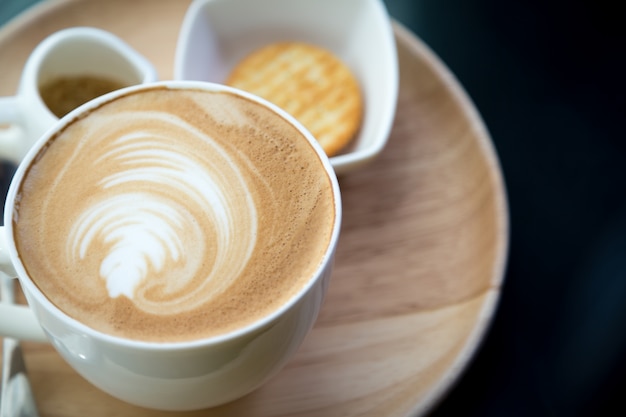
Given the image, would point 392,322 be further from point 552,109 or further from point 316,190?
point 552,109

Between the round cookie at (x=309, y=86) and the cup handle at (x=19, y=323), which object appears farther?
the round cookie at (x=309, y=86)

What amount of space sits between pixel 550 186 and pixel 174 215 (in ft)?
2.80

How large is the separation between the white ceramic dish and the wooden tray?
0.07 metres

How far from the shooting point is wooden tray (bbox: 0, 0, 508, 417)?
0.82 metres

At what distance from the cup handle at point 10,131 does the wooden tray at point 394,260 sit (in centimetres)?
16

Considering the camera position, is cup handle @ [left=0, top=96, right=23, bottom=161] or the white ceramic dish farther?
the white ceramic dish

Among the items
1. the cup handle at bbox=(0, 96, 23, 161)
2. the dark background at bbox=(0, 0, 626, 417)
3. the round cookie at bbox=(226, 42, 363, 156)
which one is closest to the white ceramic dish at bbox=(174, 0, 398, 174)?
the round cookie at bbox=(226, 42, 363, 156)

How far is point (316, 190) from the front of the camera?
2.26ft

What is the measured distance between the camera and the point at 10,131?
970 millimetres

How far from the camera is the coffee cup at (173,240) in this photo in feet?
2.01

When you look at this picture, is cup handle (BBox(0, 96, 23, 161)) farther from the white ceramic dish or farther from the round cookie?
the round cookie

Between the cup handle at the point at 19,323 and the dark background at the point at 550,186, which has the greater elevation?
the cup handle at the point at 19,323

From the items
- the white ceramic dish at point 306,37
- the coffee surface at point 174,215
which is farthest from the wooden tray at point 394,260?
the coffee surface at point 174,215

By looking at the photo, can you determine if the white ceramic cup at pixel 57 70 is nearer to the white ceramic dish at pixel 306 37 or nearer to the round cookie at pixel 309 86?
the white ceramic dish at pixel 306 37
